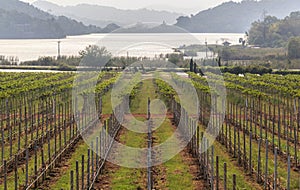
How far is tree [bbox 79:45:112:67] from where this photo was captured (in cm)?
5434

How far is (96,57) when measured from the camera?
181ft

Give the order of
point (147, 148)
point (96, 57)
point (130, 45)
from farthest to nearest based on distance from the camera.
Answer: point (96, 57) → point (130, 45) → point (147, 148)

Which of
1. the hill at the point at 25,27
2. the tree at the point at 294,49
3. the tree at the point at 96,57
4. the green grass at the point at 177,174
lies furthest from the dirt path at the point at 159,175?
the hill at the point at 25,27

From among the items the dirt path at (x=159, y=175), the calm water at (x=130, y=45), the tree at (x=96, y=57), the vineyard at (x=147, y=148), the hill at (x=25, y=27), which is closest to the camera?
the vineyard at (x=147, y=148)

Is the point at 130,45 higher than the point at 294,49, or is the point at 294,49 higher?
the point at 294,49

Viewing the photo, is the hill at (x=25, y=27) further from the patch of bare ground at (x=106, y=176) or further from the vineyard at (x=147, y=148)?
the patch of bare ground at (x=106, y=176)

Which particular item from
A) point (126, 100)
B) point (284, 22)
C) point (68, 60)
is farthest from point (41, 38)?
point (126, 100)

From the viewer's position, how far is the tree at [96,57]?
54344 millimetres

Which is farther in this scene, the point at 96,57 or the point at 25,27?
the point at 25,27

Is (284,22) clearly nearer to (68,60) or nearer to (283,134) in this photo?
(68,60)

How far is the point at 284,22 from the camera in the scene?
367 feet

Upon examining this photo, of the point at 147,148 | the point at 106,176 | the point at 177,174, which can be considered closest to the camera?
the point at 106,176

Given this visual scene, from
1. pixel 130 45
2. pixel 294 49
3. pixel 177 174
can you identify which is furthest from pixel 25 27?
pixel 177 174

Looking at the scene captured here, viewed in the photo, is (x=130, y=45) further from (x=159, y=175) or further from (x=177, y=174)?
(x=159, y=175)
